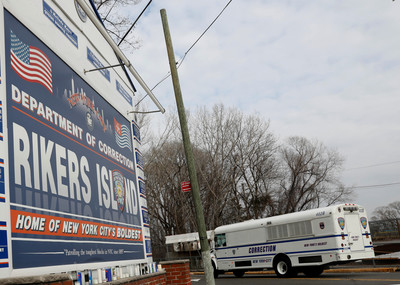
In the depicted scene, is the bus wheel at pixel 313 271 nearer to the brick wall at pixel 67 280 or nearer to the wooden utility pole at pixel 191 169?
the wooden utility pole at pixel 191 169

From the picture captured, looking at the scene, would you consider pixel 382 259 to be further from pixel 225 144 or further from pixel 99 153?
pixel 225 144

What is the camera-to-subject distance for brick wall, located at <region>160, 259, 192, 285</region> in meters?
9.36

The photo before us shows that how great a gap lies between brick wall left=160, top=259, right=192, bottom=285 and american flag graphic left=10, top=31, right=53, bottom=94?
208 inches

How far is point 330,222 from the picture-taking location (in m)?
17.0

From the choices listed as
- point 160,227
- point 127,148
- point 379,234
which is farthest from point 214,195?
point 127,148

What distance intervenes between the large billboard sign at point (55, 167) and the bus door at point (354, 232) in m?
11.6

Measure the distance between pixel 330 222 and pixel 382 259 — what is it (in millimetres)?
4474

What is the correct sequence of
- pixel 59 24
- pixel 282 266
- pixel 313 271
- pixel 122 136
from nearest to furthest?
1. pixel 59 24
2. pixel 122 136
3. pixel 313 271
4. pixel 282 266

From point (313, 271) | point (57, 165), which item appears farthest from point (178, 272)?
point (313, 271)

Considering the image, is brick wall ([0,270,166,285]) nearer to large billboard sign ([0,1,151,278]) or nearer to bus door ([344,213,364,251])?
large billboard sign ([0,1,151,278])

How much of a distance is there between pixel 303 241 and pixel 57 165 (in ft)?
47.4

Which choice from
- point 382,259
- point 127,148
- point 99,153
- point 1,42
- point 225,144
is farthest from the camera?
point 225,144

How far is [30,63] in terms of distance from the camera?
5258 millimetres

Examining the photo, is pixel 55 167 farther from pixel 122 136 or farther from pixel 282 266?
pixel 282 266
